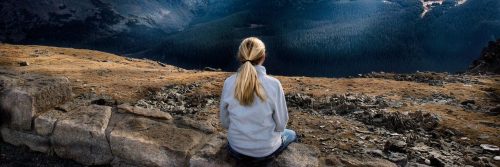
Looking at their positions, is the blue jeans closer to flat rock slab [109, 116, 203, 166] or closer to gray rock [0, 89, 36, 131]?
flat rock slab [109, 116, 203, 166]

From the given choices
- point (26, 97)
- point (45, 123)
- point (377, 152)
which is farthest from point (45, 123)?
point (377, 152)

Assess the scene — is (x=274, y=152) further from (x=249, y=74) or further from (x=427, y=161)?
(x=427, y=161)

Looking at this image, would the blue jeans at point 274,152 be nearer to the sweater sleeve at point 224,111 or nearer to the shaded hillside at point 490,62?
the sweater sleeve at point 224,111

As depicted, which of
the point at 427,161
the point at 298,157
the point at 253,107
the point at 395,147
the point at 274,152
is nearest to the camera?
the point at 253,107

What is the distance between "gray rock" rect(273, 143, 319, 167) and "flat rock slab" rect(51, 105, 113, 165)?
2802 millimetres

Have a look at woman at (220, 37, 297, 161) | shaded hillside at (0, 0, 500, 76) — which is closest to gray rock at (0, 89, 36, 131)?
woman at (220, 37, 297, 161)

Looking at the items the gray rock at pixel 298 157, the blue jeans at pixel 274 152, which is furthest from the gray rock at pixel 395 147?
the blue jeans at pixel 274 152

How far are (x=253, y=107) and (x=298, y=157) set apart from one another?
3.83 feet

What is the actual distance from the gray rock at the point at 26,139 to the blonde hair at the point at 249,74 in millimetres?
3853

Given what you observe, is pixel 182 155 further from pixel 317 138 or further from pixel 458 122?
pixel 458 122

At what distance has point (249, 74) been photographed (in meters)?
6.19

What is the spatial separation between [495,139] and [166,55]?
149 metres

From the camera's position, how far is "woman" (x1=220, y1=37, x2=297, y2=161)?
6.27m

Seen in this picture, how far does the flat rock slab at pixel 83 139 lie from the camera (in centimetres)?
763
